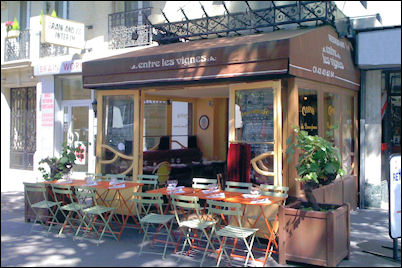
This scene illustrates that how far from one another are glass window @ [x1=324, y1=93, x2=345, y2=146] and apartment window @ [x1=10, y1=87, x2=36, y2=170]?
1042 centimetres

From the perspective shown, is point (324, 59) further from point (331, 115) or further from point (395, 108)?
point (395, 108)

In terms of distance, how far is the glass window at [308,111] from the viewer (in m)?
7.24

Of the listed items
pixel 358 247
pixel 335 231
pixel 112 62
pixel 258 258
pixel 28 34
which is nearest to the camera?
pixel 335 231

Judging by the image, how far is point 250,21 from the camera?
8570 mm

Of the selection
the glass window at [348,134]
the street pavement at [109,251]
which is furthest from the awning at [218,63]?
the street pavement at [109,251]

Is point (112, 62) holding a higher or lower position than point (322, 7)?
lower

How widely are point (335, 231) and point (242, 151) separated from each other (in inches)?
87.3

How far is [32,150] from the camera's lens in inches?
589

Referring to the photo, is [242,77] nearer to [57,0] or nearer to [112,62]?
[112,62]

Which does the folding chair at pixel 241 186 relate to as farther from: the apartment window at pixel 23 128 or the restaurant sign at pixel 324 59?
the apartment window at pixel 23 128

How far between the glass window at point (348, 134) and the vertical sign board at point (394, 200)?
2997 millimetres

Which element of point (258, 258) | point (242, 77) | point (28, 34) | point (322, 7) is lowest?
point (258, 258)

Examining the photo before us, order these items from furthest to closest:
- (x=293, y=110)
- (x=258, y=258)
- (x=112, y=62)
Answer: (x=112, y=62)
(x=293, y=110)
(x=258, y=258)

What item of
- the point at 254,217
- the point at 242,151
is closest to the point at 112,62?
the point at 242,151
